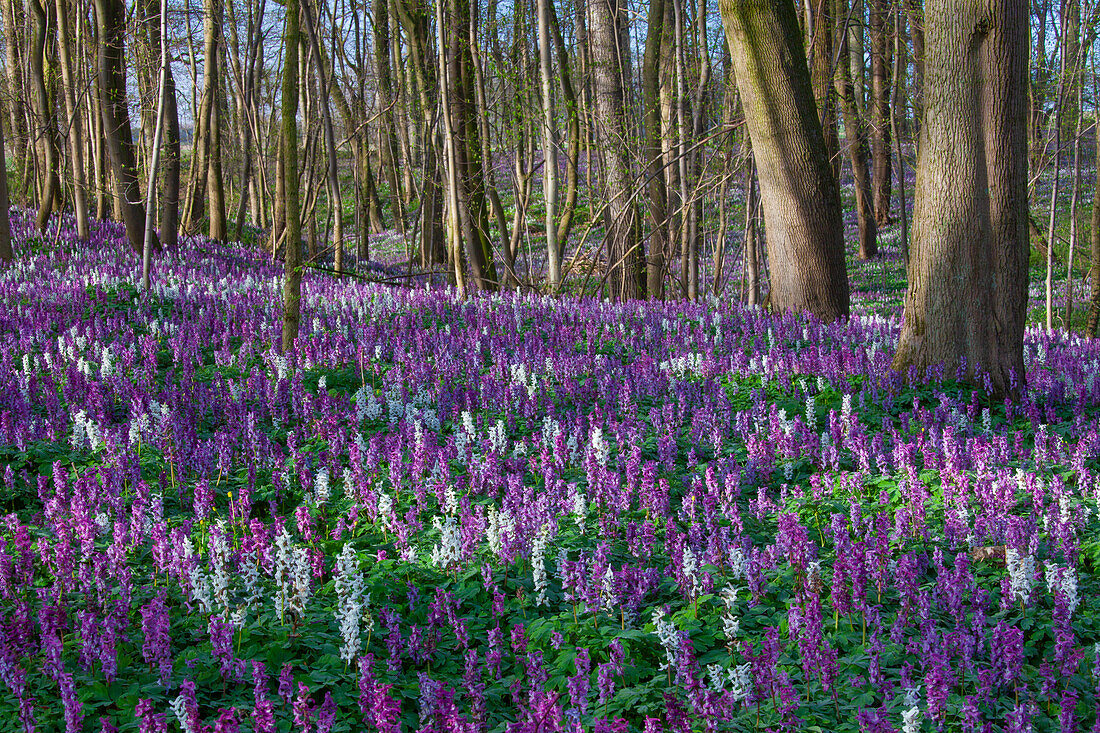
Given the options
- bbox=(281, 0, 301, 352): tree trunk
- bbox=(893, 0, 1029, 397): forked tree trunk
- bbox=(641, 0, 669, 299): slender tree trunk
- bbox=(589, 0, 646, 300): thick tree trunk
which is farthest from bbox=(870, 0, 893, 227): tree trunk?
bbox=(281, 0, 301, 352): tree trunk

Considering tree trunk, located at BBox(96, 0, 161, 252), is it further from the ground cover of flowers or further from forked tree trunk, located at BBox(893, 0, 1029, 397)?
forked tree trunk, located at BBox(893, 0, 1029, 397)

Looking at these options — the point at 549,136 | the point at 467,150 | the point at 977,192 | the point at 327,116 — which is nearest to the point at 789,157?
the point at 977,192

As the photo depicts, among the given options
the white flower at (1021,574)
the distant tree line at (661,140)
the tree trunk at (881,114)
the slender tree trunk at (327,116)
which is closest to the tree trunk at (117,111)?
the distant tree line at (661,140)

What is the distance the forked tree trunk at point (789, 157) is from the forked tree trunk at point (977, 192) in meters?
2.71

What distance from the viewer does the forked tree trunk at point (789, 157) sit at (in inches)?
379

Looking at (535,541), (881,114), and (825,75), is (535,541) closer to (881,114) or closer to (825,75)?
(825,75)

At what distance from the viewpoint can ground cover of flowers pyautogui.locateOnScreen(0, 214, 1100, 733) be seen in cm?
305

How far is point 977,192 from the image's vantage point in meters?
6.76

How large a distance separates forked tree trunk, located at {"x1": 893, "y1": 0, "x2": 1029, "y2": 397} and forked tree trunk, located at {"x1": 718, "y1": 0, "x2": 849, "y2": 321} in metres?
2.71

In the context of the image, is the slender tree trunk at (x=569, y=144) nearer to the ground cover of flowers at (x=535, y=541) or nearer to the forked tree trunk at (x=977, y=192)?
the ground cover of flowers at (x=535, y=541)

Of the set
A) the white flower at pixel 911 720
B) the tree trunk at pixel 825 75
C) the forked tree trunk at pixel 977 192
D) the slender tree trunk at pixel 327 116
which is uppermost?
the tree trunk at pixel 825 75

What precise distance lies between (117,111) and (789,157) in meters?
12.8

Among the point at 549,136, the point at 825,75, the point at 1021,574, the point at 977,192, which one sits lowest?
the point at 1021,574

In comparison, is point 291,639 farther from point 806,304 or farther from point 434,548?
point 806,304
